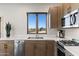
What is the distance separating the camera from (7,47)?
404cm

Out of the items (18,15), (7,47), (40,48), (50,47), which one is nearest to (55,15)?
(50,47)

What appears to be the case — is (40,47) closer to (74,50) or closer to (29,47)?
(29,47)

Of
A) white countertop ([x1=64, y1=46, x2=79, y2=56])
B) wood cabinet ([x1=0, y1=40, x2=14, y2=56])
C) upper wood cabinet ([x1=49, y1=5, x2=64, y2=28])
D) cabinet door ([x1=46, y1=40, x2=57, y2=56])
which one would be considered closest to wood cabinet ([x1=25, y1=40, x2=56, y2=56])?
cabinet door ([x1=46, y1=40, x2=57, y2=56])

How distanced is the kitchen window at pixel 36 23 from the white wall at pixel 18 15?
120mm

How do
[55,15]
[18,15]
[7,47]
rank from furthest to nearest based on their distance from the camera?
[18,15]
[55,15]
[7,47]

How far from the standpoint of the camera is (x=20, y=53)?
4.34 metres

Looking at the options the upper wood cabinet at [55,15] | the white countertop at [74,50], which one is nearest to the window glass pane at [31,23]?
the upper wood cabinet at [55,15]

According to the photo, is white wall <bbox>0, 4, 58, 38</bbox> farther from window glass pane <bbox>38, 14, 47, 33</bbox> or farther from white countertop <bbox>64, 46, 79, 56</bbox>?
white countertop <bbox>64, 46, 79, 56</bbox>

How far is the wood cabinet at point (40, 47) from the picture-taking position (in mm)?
4051

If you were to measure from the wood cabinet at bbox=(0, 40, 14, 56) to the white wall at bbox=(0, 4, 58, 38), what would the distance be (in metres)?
0.89

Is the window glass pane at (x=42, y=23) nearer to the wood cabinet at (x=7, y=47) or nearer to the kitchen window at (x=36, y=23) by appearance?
the kitchen window at (x=36, y=23)

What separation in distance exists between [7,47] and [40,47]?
2.94 ft

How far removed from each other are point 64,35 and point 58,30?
409 mm

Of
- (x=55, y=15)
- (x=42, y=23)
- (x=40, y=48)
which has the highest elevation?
(x=55, y=15)
